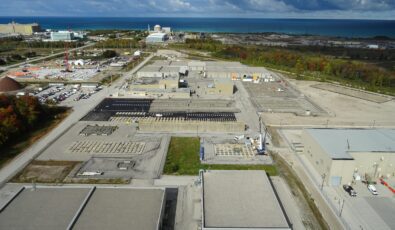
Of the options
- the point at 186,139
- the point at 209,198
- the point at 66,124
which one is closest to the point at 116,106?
the point at 66,124

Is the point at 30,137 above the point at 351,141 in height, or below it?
below

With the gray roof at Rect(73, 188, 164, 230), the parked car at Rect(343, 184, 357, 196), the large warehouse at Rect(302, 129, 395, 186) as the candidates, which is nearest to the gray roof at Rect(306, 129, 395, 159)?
the large warehouse at Rect(302, 129, 395, 186)

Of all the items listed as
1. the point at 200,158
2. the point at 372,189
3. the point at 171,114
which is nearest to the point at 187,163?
the point at 200,158

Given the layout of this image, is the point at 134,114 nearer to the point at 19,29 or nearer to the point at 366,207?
the point at 366,207

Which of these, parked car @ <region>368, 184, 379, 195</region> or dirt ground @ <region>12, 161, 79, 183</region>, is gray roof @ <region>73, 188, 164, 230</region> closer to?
dirt ground @ <region>12, 161, 79, 183</region>

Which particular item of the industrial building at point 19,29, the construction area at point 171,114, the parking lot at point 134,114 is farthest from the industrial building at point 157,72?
the industrial building at point 19,29

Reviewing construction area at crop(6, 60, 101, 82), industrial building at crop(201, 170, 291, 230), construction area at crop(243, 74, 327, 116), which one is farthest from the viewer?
construction area at crop(6, 60, 101, 82)
